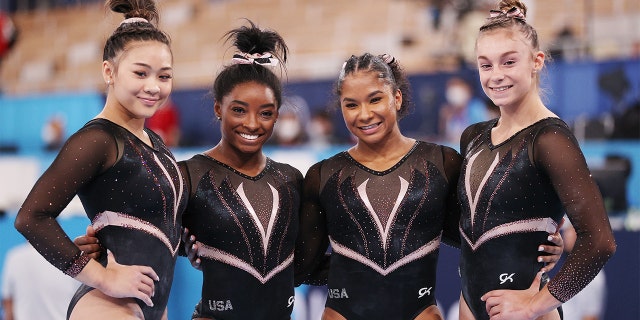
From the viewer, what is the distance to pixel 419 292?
323 centimetres

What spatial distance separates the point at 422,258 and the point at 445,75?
5103 mm

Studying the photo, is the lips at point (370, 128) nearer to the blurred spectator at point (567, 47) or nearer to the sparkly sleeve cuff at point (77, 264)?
the sparkly sleeve cuff at point (77, 264)

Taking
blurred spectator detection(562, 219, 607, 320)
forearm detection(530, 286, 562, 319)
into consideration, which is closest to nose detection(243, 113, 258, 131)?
forearm detection(530, 286, 562, 319)

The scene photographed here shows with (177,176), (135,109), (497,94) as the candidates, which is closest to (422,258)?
(497,94)

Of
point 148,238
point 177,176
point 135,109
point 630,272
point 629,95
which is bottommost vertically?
point 630,272

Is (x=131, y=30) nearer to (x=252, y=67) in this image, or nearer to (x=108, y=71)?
(x=108, y=71)

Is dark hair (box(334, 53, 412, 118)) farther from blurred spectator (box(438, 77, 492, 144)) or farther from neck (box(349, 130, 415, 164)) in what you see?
blurred spectator (box(438, 77, 492, 144))

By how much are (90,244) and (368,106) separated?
118 cm

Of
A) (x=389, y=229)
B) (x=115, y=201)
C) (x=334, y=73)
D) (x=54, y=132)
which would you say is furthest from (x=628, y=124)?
(x=54, y=132)

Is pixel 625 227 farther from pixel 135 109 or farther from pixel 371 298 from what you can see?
pixel 135 109

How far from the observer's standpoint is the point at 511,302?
2857 mm

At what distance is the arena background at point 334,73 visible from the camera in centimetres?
569

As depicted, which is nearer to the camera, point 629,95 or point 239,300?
point 239,300

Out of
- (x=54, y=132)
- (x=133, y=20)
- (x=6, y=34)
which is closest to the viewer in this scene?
(x=133, y=20)
